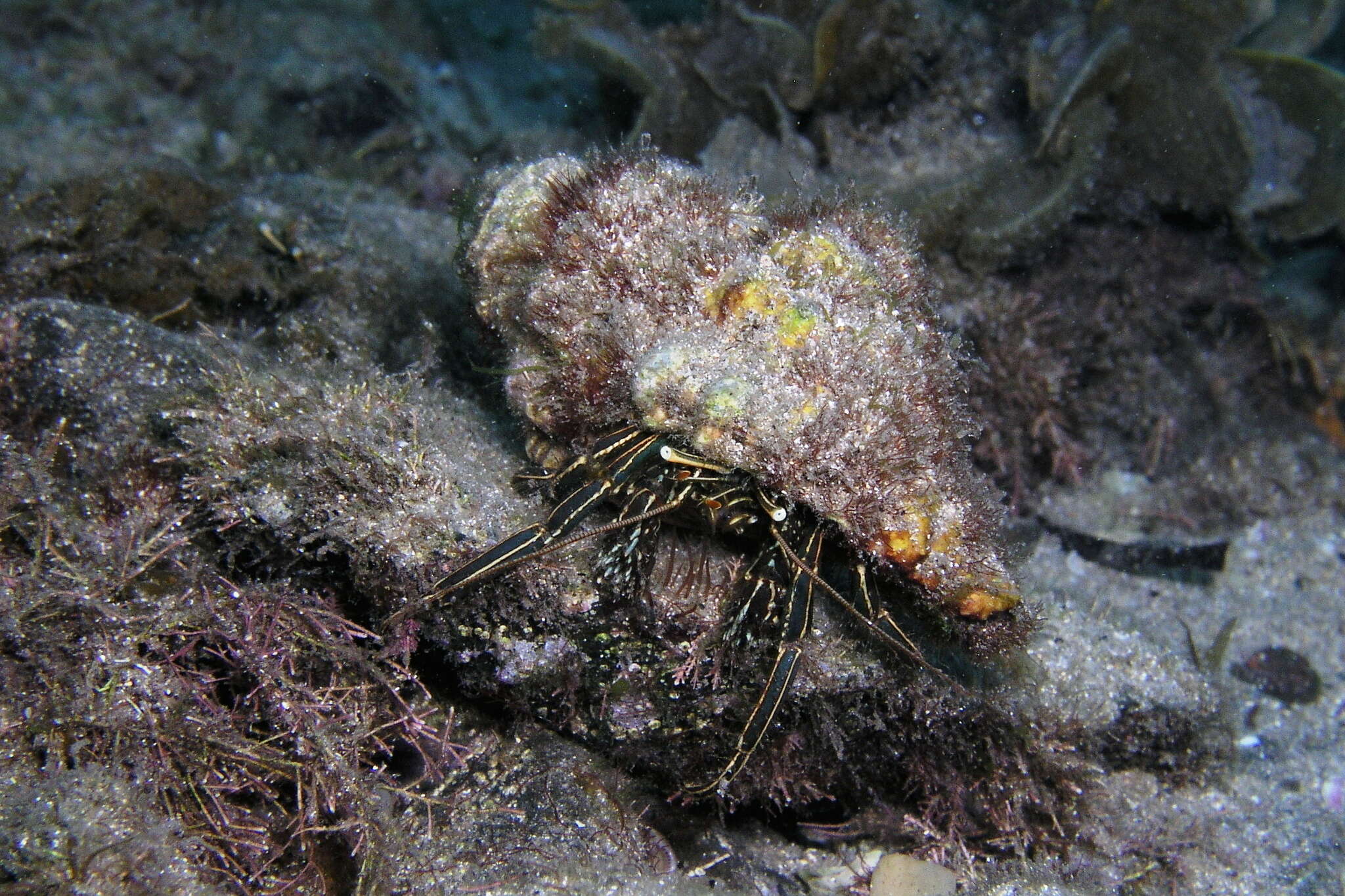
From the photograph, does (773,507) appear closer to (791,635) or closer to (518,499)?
(791,635)

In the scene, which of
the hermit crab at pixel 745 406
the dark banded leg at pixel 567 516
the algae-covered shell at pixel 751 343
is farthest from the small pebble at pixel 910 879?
the dark banded leg at pixel 567 516

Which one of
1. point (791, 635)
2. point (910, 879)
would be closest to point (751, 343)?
point (791, 635)

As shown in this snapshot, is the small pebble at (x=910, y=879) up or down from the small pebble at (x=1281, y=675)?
down

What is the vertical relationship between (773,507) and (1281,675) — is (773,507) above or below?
above

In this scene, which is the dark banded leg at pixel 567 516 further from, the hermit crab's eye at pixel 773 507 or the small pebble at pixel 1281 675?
the small pebble at pixel 1281 675

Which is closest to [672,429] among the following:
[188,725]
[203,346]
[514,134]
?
[188,725]
